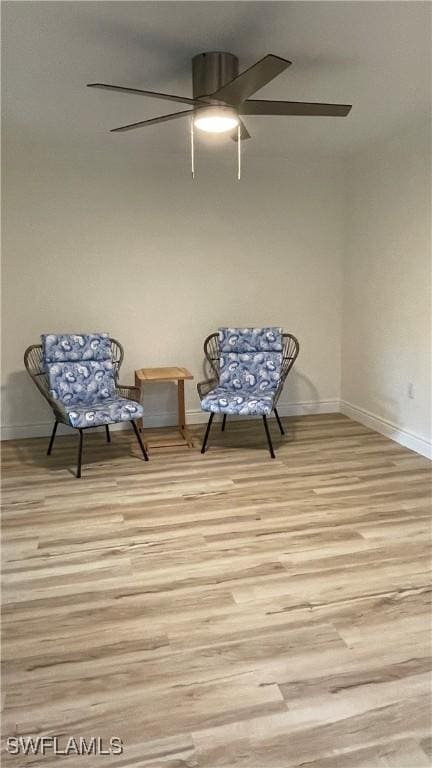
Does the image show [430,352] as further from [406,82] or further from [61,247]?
[61,247]

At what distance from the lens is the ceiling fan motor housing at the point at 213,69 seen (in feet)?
8.16

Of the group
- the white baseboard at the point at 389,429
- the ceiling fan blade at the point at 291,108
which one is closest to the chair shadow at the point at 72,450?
the white baseboard at the point at 389,429

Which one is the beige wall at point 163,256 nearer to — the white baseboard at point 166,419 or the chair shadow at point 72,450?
the white baseboard at point 166,419

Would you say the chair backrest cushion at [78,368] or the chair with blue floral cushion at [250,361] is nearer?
the chair backrest cushion at [78,368]

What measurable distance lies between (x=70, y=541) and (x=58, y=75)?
2.34 m

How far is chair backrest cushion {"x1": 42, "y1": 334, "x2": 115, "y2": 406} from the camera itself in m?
3.89

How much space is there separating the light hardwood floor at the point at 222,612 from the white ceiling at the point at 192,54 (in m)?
2.27

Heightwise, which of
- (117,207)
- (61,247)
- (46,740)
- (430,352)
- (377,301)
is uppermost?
(117,207)

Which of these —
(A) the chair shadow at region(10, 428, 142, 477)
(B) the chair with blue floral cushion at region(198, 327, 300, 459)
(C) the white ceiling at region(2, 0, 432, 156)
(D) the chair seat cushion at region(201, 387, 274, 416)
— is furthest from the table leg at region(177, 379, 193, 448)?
(C) the white ceiling at region(2, 0, 432, 156)

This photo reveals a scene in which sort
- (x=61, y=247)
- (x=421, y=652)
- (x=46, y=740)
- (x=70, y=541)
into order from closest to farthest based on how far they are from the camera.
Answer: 1. (x=46, y=740)
2. (x=421, y=652)
3. (x=70, y=541)
4. (x=61, y=247)

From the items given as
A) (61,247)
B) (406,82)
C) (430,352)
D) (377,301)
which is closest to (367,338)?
(377,301)

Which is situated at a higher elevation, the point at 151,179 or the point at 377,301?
the point at 151,179

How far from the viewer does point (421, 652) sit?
1.90m

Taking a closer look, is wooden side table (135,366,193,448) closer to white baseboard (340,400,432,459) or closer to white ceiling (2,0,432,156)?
white baseboard (340,400,432,459)
